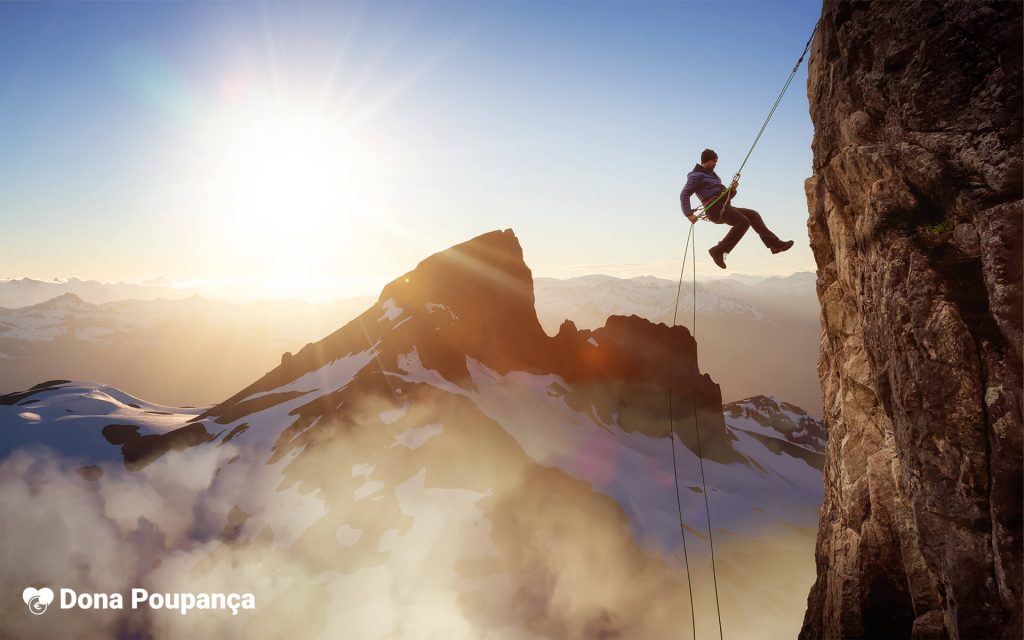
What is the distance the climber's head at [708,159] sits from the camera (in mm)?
14602

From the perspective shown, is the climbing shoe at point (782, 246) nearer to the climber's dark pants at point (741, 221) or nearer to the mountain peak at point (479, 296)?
the climber's dark pants at point (741, 221)

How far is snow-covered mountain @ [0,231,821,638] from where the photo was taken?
6681 cm

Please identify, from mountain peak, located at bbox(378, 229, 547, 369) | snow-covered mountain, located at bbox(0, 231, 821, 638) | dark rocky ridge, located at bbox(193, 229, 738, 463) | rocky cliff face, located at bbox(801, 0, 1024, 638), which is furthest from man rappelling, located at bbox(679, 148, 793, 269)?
mountain peak, located at bbox(378, 229, 547, 369)

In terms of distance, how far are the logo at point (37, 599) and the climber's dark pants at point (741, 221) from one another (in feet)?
308

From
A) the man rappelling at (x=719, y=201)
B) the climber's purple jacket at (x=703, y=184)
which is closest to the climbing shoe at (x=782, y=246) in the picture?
the man rappelling at (x=719, y=201)

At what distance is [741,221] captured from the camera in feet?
49.2

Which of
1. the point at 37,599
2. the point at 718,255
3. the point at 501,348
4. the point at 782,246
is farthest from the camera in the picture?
the point at 501,348

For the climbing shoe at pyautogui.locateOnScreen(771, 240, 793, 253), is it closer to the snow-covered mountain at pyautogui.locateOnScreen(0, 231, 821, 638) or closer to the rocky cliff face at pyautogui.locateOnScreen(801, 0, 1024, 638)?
the rocky cliff face at pyautogui.locateOnScreen(801, 0, 1024, 638)

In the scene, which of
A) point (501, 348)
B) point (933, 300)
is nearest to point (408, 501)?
point (501, 348)

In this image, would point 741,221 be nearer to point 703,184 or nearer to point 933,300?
point 703,184

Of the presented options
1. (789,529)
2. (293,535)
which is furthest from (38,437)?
(789,529)

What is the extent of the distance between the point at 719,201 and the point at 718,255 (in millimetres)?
2060

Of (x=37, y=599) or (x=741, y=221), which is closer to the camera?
(x=741, y=221)

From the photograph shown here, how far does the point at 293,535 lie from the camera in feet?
238
